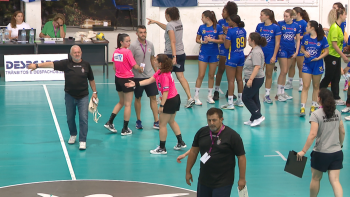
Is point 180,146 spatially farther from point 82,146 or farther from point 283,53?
point 283,53

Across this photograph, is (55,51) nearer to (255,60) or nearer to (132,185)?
(255,60)

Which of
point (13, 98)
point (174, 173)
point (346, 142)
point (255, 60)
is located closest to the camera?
point (174, 173)

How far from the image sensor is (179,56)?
11164mm

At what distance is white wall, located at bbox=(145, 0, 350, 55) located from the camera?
1841cm

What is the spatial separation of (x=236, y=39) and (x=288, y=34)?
189 cm

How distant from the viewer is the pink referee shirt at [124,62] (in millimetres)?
8789

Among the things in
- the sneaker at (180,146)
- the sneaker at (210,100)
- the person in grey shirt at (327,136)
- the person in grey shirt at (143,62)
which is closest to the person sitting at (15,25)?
the sneaker at (210,100)

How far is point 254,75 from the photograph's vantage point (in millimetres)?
9242

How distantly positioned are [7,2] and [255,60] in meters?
12.3

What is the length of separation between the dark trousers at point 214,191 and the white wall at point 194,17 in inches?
544

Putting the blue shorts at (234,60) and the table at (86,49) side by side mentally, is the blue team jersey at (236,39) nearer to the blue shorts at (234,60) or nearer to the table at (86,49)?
the blue shorts at (234,60)

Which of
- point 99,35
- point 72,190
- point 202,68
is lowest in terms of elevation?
point 72,190

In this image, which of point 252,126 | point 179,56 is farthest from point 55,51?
point 252,126

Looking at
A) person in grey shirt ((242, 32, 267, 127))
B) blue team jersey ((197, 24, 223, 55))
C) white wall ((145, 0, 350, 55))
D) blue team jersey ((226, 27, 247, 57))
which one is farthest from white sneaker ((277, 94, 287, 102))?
white wall ((145, 0, 350, 55))
